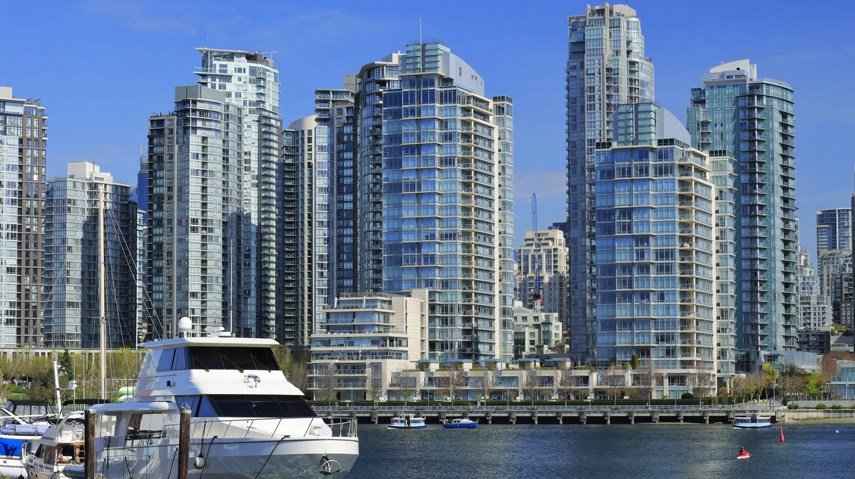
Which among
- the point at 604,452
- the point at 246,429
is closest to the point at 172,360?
the point at 246,429

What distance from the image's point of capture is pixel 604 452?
137 m

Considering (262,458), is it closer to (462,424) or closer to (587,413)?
(462,424)

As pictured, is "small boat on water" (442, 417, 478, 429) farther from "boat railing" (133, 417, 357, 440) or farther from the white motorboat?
"boat railing" (133, 417, 357, 440)

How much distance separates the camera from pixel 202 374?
219ft

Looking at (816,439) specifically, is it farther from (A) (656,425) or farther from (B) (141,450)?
(B) (141,450)

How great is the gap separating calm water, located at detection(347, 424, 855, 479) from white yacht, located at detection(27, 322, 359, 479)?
126 feet

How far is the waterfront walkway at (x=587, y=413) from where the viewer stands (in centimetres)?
19250

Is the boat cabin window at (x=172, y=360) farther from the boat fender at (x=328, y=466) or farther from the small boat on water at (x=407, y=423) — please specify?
the small boat on water at (x=407, y=423)

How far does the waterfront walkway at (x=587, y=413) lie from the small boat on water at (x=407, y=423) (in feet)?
31.0

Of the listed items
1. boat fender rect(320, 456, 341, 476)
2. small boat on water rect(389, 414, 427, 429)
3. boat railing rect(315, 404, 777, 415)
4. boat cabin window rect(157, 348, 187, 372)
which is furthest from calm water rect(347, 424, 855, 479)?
boat fender rect(320, 456, 341, 476)

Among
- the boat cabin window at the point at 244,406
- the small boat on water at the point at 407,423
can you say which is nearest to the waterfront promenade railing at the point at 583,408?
the small boat on water at the point at 407,423

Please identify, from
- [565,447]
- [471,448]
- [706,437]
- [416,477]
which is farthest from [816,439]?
[416,477]

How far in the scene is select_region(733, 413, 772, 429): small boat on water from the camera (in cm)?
17900

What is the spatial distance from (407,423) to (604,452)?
50.9m
